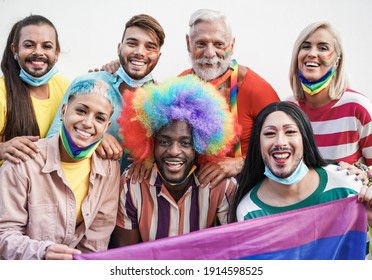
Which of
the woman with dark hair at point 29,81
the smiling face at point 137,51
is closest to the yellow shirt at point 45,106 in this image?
the woman with dark hair at point 29,81

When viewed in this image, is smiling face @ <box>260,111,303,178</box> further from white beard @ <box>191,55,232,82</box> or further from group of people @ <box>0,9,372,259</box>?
white beard @ <box>191,55,232,82</box>

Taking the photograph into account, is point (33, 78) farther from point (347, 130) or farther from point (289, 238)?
point (347, 130)

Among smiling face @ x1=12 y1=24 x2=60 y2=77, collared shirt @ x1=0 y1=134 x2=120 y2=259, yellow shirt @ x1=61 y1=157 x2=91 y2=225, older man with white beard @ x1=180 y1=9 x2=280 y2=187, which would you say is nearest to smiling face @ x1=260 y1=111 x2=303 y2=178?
older man with white beard @ x1=180 y1=9 x2=280 y2=187

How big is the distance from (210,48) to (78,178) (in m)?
1.60

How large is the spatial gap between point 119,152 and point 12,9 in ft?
8.13

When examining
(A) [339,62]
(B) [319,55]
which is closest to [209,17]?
(B) [319,55]

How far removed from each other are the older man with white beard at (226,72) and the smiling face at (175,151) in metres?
0.58

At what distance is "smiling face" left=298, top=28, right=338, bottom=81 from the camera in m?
4.06

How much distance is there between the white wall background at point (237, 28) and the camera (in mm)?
5438

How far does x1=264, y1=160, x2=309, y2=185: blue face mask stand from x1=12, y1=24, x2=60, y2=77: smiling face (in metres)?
2.00

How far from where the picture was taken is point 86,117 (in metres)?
3.42

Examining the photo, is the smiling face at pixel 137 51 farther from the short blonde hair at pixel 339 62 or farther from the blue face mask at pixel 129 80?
the short blonde hair at pixel 339 62

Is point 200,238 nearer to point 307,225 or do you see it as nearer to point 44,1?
point 307,225

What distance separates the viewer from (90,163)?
356 cm
